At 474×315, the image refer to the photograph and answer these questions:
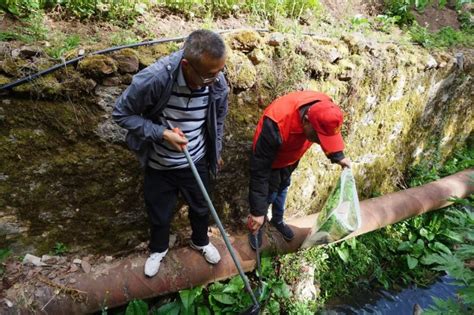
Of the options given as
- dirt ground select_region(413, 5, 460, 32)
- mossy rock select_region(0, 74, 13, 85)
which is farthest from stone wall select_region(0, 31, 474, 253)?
dirt ground select_region(413, 5, 460, 32)

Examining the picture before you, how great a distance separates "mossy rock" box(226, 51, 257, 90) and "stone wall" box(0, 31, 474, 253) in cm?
1

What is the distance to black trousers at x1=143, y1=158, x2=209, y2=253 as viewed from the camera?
2713 millimetres

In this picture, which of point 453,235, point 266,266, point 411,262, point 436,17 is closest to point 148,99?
point 266,266

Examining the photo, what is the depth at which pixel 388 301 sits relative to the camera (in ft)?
15.3

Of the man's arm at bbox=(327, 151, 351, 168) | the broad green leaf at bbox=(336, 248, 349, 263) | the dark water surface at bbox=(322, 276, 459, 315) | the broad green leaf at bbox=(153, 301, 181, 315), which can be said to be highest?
the man's arm at bbox=(327, 151, 351, 168)

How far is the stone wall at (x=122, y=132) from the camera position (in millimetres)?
2676

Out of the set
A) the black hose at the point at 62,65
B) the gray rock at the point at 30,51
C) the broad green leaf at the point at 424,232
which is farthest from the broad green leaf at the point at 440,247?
the gray rock at the point at 30,51

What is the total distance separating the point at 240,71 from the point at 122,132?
3.98ft

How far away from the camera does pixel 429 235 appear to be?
5.16 m

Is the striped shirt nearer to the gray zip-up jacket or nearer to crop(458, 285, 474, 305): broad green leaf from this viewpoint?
the gray zip-up jacket

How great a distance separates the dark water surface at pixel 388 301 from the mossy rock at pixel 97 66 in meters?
3.60

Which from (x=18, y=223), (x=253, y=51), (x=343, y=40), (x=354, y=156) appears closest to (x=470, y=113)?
(x=354, y=156)

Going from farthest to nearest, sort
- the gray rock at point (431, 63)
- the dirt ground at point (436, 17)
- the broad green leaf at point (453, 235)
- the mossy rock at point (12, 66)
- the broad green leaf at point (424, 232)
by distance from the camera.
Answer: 1. the dirt ground at point (436, 17)
2. the broad green leaf at point (424, 232)
3. the gray rock at point (431, 63)
4. the broad green leaf at point (453, 235)
5. the mossy rock at point (12, 66)

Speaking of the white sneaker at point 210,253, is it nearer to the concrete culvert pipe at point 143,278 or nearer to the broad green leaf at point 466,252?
the concrete culvert pipe at point 143,278
